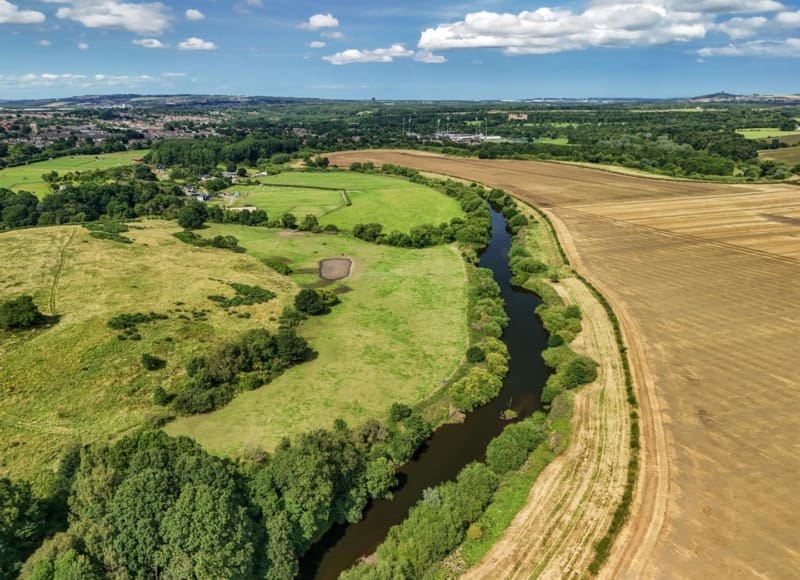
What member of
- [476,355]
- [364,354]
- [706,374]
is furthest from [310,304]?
[706,374]

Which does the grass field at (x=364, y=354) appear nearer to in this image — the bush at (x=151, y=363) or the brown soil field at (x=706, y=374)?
the bush at (x=151, y=363)

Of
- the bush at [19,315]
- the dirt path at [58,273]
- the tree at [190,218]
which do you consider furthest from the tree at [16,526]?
the tree at [190,218]

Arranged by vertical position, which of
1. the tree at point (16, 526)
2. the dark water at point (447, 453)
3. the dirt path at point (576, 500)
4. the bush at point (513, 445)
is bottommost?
the dark water at point (447, 453)

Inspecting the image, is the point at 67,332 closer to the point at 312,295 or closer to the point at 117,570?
the point at 312,295

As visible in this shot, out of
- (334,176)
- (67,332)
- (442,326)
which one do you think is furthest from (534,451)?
(334,176)

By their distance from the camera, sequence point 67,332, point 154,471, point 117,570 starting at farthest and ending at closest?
point 67,332 → point 154,471 → point 117,570

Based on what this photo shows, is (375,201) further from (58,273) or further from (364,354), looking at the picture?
(364,354)
